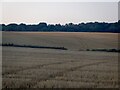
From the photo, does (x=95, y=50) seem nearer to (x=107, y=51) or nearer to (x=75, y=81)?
(x=107, y=51)

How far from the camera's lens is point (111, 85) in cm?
1436

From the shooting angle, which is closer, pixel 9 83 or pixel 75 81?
pixel 9 83

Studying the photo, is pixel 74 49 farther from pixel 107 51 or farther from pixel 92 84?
pixel 92 84

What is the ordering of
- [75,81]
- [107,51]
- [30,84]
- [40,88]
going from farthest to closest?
[107,51], [75,81], [30,84], [40,88]

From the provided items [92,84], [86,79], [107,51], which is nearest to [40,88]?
[92,84]

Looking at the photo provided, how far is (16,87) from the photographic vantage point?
12.9 m

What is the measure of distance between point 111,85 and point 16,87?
393cm

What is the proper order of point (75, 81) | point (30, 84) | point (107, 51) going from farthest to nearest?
point (107, 51)
point (75, 81)
point (30, 84)

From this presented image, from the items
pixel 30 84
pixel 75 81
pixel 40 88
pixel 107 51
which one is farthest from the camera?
pixel 107 51

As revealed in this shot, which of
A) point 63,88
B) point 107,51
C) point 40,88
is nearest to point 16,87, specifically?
point 40,88

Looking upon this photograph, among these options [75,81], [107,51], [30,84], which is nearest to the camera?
[30,84]

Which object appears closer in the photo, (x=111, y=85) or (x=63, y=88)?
(x=63, y=88)

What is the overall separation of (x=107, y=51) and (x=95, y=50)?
6.32ft

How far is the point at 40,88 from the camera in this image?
504 inches
